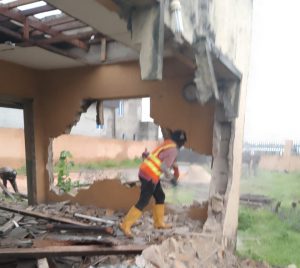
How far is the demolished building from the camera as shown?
3230 millimetres

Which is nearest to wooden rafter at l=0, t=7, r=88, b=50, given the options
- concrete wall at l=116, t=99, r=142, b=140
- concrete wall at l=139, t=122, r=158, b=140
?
concrete wall at l=116, t=99, r=142, b=140

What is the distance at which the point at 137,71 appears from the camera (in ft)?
20.4

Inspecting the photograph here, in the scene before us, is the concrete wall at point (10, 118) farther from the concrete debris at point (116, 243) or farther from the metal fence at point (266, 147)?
the concrete debris at point (116, 243)

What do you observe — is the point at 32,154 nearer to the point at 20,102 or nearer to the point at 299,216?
the point at 20,102

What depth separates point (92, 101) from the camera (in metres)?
6.96

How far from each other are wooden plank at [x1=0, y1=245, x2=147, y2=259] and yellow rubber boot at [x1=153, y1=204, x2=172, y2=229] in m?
1.07

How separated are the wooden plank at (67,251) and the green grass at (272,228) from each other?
320cm

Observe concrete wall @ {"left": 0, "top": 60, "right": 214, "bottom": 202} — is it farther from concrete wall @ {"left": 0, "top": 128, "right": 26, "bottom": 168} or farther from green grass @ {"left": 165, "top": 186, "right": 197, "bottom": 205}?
concrete wall @ {"left": 0, "top": 128, "right": 26, "bottom": 168}

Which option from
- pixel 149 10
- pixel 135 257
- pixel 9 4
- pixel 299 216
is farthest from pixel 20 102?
pixel 299 216

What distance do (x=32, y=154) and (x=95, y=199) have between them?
71.2 inches

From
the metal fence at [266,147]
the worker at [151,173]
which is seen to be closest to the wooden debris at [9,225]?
the worker at [151,173]

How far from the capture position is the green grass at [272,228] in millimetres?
7268

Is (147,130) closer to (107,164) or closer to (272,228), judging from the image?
(107,164)

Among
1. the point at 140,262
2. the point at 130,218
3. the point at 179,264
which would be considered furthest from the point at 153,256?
the point at 130,218
